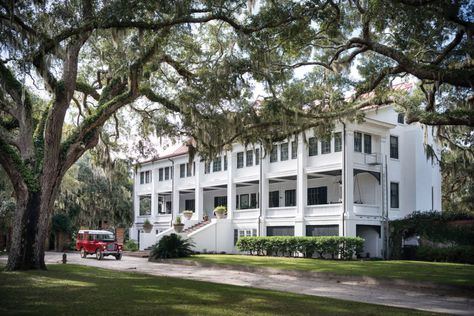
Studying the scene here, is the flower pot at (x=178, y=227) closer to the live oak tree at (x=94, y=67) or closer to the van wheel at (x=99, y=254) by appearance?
the van wheel at (x=99, y=254)

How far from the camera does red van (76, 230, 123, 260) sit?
33750mm

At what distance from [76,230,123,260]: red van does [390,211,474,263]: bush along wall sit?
17.4 m

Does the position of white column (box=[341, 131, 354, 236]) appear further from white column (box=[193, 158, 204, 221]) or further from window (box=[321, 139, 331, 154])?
white column (box=[193, 158, 204, 221])

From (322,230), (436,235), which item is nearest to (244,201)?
(322,230)

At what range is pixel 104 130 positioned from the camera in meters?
28.1

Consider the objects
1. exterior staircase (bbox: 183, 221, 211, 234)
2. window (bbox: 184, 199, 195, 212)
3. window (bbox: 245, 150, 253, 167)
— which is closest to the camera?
window (bbox: 245, 150, 253, 167)

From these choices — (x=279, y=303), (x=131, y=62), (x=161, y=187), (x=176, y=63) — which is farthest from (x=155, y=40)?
(x=161, y=187)

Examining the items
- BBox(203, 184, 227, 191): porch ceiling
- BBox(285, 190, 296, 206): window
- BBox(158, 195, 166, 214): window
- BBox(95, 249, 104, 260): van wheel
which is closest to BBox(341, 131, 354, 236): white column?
BBox(285, 190, 296, 206): window

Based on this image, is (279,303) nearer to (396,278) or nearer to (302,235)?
(396,278)

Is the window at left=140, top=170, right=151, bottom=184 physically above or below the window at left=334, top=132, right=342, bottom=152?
below

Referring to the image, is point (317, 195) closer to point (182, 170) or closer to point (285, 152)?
point (285, 152)

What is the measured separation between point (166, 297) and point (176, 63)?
10.7 metres

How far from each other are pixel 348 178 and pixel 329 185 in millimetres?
4966

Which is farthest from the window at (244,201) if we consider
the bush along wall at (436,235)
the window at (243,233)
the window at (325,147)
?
the bush along wall at (436,235)
